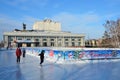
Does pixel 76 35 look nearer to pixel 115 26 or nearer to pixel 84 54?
pixel 115 26

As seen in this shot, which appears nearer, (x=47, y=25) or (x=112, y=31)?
(x=112, y=31)

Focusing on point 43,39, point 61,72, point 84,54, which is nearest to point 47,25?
point 43,39

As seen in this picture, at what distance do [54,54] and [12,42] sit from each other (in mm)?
85698

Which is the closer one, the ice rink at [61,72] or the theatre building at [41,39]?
the ice rink at [61,72]

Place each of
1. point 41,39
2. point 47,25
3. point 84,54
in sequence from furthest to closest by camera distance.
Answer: point 47,25
point 41,39
point 84,54

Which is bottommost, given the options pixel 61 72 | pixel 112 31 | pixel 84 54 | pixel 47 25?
pixel 61 72

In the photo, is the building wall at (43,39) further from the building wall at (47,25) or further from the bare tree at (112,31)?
the bare tree at (112,31)

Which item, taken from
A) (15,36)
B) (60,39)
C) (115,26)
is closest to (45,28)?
(60,39)

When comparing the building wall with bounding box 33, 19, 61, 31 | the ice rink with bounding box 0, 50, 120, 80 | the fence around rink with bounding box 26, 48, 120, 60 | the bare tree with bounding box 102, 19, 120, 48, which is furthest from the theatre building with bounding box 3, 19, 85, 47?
the ice rink with bounding box 0, 50, 120, 80

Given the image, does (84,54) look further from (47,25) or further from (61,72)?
(47,25)

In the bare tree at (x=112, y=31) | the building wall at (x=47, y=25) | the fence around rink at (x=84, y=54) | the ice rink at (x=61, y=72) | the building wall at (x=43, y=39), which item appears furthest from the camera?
the building wall at (x=47, y=25)

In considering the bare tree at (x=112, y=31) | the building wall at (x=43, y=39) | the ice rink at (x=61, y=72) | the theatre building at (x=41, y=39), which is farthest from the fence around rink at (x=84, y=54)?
the building wall at (x=43, y=39)

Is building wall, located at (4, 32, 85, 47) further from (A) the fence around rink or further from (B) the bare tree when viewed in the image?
(A) the fence around rink

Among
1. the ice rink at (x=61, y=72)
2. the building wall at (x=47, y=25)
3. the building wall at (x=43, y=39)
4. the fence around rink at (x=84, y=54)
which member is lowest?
the ice rink at (x=61, y=72)
